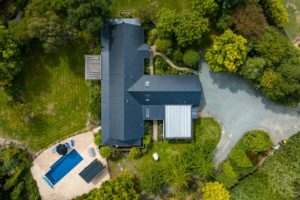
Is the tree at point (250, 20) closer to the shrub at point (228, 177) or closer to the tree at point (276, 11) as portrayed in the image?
the tree at point (276, 11)

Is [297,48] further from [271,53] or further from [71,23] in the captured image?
[71,23]

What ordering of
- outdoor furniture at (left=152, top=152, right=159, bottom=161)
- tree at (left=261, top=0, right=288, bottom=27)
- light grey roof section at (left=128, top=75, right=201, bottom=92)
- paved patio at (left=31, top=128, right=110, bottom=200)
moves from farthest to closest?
paved patio at (left=31, top=128, right=110, bottom=200), outdoor furniture at (left=152, top=152, right=159, bottom=161), light grey roof section at (left=128, top=75, right=201, bottom=92), tree at (left=261, top=0, right=288, bottom=27)

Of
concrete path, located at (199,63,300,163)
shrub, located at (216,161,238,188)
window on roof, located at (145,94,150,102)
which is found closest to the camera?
window on roof, located at (145,94,150,102)

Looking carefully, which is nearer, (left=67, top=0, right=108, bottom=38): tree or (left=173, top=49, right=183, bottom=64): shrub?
(left=67, top=0, right=108, bottom=38): tree

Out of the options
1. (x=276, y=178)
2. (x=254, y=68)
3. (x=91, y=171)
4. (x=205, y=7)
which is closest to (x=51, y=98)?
(x=91, y=171)

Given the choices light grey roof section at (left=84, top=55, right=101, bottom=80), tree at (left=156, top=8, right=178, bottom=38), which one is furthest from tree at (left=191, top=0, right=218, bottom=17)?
light grey roof section at (left=84, top=55, right=101, bottom=80)

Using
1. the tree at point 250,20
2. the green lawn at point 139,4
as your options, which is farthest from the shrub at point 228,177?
the green lawn at point 139,4

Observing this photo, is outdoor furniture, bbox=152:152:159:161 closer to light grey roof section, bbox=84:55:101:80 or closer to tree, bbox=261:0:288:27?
light grey roof section, bbox=84:55:101:80
